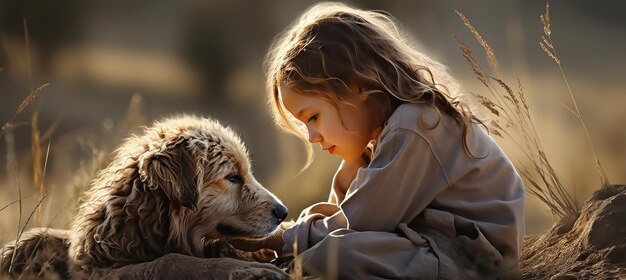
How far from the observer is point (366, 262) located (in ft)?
13.7

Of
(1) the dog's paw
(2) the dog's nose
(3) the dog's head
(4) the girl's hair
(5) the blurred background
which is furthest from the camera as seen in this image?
(5) the blurred background

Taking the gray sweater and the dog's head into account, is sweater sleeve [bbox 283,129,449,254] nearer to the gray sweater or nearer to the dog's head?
the gray sweater

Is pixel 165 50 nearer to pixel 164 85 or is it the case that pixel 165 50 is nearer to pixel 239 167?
pixel 164 85

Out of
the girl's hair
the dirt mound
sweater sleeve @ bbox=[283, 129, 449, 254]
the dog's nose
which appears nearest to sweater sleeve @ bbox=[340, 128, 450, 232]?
sweater sleeve @ bbox=[283, 129, 449, 254]

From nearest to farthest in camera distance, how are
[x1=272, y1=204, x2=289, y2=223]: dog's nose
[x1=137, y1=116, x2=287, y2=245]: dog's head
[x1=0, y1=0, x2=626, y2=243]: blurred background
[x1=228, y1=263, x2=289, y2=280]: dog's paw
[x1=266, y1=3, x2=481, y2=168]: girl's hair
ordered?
[x1=228, y1=263, x2=289, y2=280]: dog's paw < [x1=137, y1=116, x2=287, y2=245]: dog's head < [x1=266, y1=3, x2=481, y2=168]: girl's hair < [x1=272, y1=204, x2=289, y2=223]: dog's nose < [x1=0, y1=0, x2=626, y2=243]: blurred background

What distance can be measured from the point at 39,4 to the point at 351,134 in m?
15.2

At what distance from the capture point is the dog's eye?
4.77 meters

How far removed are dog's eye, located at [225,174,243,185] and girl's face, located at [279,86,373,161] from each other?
427 millimetres

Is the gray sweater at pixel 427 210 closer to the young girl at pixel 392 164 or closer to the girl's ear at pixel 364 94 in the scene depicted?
the young girl at pixel 392 164

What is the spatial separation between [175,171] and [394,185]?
1.04 meters

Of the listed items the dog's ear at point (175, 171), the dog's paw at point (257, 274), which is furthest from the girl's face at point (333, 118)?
the dog's paw at point (257, 274)

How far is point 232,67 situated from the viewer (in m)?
17.4

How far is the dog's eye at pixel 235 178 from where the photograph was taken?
4.77 metres

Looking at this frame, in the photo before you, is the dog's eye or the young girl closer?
the young girl
